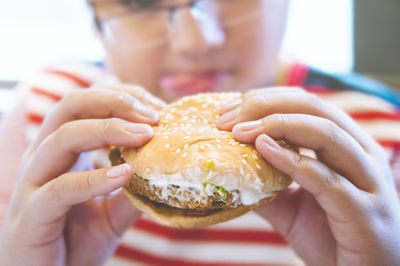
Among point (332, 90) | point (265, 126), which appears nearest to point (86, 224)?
point (265, 126)

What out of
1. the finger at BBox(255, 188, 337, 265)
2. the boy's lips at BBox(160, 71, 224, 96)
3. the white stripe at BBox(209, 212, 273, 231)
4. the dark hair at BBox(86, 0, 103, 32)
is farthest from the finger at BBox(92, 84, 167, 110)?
the white stripe at BBox(209, 212, 273, 231)

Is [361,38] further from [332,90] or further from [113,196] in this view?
[113,196]

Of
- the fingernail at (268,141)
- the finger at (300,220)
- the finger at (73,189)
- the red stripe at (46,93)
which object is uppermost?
the fingernail at (268,141)

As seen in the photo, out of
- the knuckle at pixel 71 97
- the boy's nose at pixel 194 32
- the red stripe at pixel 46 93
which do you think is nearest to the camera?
the knuckle at pixel 71 97

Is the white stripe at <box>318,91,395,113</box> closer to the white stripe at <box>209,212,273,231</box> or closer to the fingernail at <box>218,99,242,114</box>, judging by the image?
the white stripe at <box>209,212,273,231</box>

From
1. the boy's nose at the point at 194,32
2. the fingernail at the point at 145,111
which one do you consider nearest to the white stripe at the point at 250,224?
the boy's nose at the point at 194,32

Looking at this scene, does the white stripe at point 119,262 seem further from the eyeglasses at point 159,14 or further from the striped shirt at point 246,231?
the eyeglasses at point 159,14

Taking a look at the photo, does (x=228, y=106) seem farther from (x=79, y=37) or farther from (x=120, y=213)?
(x=79, y=37)
